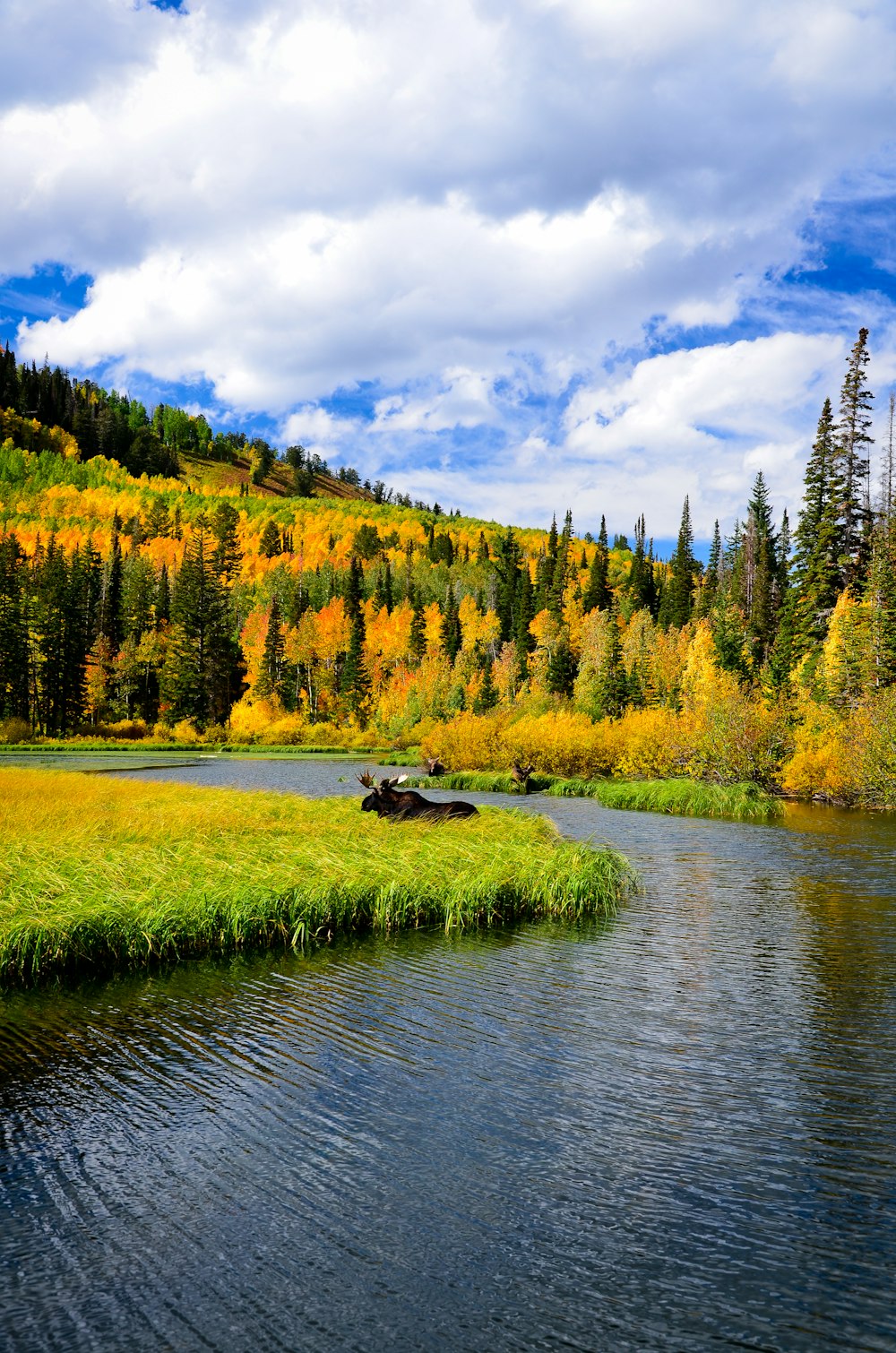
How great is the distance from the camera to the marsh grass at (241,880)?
1228 centimetres

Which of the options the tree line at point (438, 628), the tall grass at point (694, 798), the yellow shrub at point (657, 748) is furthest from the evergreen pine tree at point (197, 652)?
the tall grass at point (694, 798)

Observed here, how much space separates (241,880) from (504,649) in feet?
290

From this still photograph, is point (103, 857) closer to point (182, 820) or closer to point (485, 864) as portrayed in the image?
point (182, 820)

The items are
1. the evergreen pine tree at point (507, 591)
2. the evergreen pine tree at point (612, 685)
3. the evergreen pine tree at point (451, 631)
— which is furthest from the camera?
the evergreen pine tree at point (507, 591)

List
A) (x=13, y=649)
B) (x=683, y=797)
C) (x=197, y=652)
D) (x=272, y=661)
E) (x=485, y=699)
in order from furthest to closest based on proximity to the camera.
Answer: (x=272, y=661) < (x=197, y=652) < (x=13, y=649) < (x=485, y=699) < (x=683, y=797)

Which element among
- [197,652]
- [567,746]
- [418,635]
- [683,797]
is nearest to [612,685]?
[567,746]

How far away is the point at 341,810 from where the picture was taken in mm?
24734

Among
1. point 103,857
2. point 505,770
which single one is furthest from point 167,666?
point 103,857

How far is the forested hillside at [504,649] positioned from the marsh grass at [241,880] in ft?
73.8

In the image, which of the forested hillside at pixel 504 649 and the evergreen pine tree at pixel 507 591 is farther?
the evergreen pine tree at pixel 507 591

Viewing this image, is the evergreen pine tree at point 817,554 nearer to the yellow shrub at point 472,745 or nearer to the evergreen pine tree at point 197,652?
the yellow shrub at point 472,745

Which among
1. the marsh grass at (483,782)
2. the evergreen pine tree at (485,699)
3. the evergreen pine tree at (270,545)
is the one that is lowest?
the marsh grass at (483,782)

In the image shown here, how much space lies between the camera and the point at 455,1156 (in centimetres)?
673

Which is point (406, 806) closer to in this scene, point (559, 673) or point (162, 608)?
point (559, 673)
